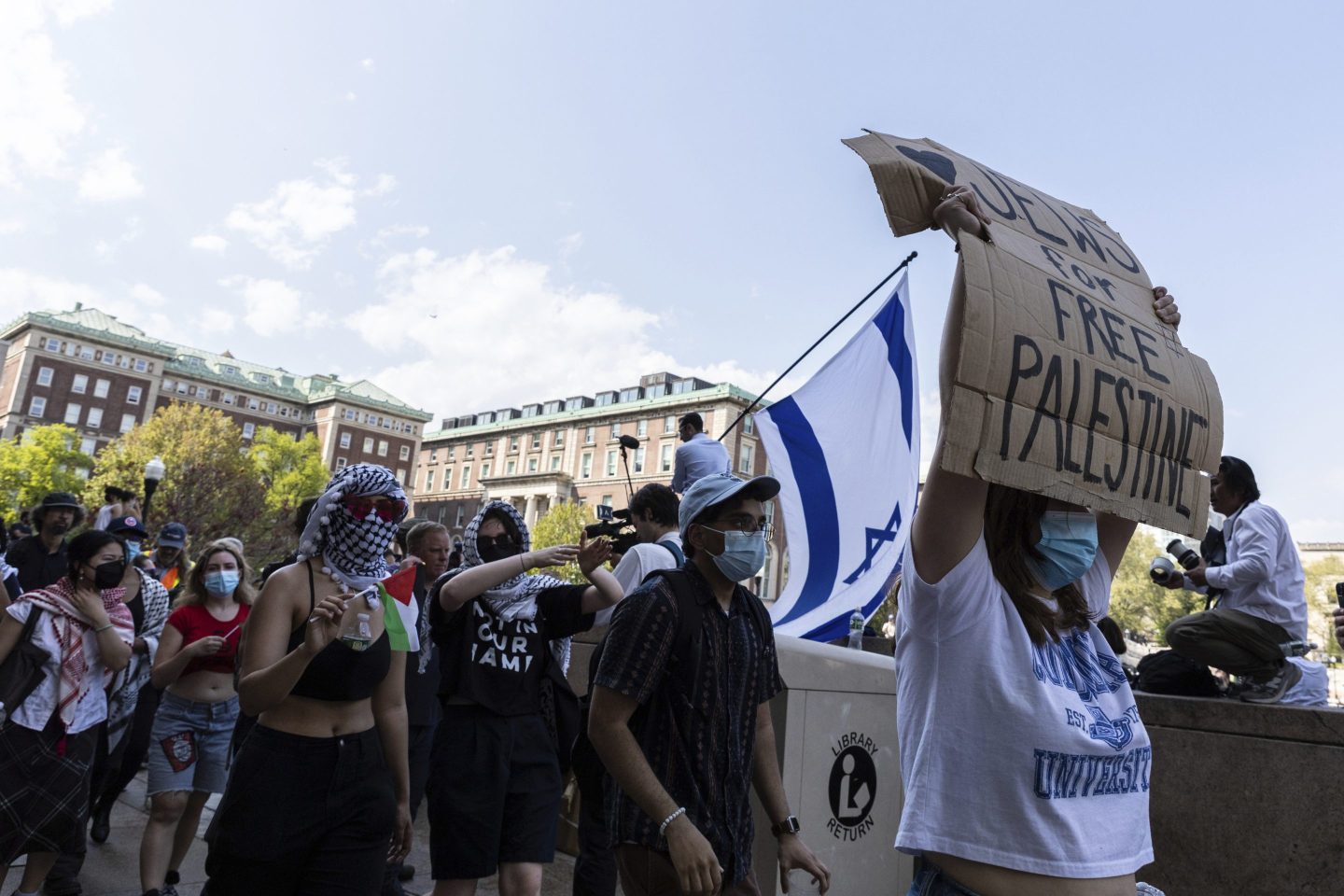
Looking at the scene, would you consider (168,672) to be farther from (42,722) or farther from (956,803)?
(956,803)

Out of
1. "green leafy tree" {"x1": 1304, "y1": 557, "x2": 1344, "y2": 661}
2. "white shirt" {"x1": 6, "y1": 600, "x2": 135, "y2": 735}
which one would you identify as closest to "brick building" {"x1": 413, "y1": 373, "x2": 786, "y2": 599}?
"green leafy tree" {"x1": 1304, "y1": 557, "x2": 1344, "y2": 661}

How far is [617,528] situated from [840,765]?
64.4 inches

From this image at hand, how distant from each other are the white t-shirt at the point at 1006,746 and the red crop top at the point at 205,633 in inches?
182

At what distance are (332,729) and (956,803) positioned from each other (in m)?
2.32

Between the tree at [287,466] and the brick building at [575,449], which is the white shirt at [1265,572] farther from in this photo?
the tree at [287,466]

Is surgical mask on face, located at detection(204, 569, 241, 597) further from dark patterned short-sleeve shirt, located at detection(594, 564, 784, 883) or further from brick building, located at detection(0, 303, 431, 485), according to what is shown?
brick building, located at detection(0, 303, 431, 485)

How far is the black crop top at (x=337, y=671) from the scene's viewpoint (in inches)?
131

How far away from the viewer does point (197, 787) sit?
518cm

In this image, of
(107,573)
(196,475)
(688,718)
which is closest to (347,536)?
(688,718)

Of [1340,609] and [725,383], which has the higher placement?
[725,383]

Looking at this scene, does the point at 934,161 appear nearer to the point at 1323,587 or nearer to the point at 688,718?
the point at 688,718

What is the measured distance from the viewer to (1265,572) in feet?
15.4

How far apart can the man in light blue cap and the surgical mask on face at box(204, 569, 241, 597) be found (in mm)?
3681

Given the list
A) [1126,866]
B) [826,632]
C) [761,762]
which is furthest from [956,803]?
[826,632]
